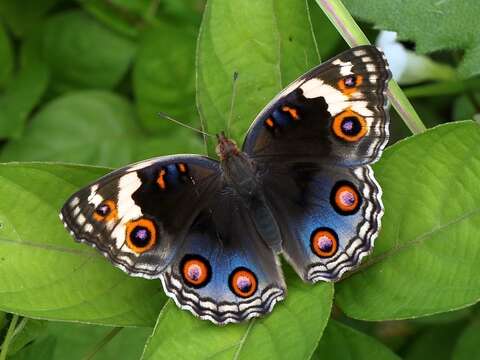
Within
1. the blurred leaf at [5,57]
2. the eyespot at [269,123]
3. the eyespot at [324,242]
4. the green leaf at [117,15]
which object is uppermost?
the eyespot at [269,123]

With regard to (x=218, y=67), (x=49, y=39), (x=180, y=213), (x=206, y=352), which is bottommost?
(x=49, y=39)

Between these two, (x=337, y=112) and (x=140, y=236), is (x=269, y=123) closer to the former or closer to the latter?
(x=337, y=112)

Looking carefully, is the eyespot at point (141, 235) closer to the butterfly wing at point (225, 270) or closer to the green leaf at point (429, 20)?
the butterfly wing at point (225, 270)

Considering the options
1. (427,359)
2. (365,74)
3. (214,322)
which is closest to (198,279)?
(214,322)

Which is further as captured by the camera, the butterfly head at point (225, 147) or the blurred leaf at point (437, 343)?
the blurred leaf at point (437, 343)

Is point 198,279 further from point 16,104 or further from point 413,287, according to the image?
point 16,104

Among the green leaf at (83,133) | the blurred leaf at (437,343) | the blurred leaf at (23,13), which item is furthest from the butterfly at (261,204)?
the blurred leaf at (23,13)

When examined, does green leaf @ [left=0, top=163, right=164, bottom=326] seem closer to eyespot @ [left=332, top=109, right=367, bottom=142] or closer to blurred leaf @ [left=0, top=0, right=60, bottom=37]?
eyespot @ [left=332, top=109, right=367, bottom=142]
